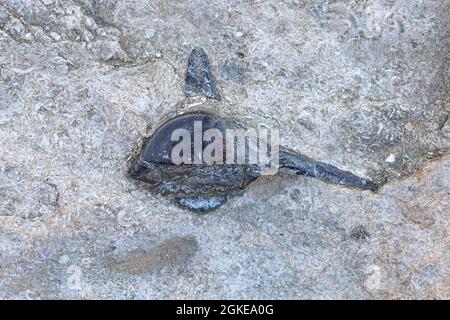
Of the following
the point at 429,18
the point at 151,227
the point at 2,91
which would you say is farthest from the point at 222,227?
the point at 429,18

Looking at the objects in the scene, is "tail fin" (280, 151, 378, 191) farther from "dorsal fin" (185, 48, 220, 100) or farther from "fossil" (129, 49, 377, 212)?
"dorsal fin" (185, 48, 220, 100)

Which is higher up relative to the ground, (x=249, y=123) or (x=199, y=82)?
(x=199, y=82)

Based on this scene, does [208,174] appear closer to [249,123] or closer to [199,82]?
[249,123]

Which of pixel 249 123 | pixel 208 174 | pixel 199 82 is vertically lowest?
pixel 208 174

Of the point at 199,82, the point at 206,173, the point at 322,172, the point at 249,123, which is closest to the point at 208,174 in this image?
the point at 206,173

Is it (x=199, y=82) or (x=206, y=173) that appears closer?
(x=206, y=173)

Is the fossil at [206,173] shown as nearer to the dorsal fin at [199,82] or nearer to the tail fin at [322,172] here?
the tail fin at [322,172]
